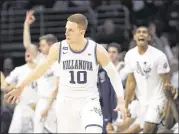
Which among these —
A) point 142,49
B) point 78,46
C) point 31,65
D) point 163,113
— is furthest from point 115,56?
point 78,46

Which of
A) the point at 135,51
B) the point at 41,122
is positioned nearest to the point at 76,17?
the point at 135,51

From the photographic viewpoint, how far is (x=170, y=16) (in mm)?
17875

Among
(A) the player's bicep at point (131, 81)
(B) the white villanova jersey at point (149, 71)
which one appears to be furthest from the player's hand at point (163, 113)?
(A) the player's bicep at point (131, 81)

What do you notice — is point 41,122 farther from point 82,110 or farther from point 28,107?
point 82,110

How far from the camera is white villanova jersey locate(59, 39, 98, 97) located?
9.39 meters

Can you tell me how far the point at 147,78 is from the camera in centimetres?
1155

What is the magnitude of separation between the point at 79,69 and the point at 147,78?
2.39 metres

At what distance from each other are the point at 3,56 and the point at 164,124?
6937 millimetres

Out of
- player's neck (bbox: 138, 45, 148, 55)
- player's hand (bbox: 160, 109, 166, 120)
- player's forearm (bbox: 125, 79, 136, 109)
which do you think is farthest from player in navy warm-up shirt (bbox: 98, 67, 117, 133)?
player's hand (bbox: 160, 109, 166, 120)

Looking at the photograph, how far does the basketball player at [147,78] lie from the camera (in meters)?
11.5

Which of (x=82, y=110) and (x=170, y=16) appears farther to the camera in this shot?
(x=170, y=16)

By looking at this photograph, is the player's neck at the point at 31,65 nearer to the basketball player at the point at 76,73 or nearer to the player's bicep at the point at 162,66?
the player's bicep at the point at 162,66

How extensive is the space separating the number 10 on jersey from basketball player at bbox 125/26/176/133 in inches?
89.4

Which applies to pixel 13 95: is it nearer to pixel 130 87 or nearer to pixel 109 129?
pixel 130 87
